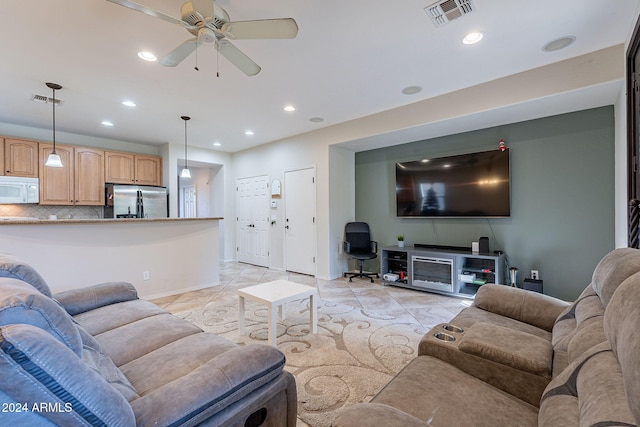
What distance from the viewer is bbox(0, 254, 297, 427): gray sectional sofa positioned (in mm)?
699

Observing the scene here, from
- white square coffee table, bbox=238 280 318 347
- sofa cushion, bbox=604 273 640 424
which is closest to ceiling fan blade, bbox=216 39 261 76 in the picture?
white square coffee table, bbox=238 280 318 347

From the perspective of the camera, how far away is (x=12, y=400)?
69 centimetres

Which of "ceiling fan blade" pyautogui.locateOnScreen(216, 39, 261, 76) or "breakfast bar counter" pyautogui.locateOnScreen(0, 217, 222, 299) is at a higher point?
"ceiling fan blade" pyautogui.locateOnScreen(216, 39, 261, 76)

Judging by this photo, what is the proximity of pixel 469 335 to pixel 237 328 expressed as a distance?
2.29 m

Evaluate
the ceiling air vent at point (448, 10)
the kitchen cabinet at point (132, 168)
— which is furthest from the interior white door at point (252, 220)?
the ceiling air vent at point (448, 10)

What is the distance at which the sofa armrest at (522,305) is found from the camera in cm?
177

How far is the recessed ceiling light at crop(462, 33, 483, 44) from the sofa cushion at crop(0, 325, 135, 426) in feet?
10.4

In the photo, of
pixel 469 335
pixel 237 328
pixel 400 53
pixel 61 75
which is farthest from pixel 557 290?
pixel 61 75

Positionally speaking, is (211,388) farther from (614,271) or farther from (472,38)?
(472,38)

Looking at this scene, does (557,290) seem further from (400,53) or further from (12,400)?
(12,400)

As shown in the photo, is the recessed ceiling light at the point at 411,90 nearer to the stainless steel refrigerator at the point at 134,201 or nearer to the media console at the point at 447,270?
the media console at the point at 447,270

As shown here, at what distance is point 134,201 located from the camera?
5410 mm

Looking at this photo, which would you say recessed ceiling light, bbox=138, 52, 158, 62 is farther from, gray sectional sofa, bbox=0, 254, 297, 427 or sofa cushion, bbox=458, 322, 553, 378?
sofa cushion, bbox=458, 322, 553, 378

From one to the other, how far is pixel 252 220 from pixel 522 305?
5.45m
